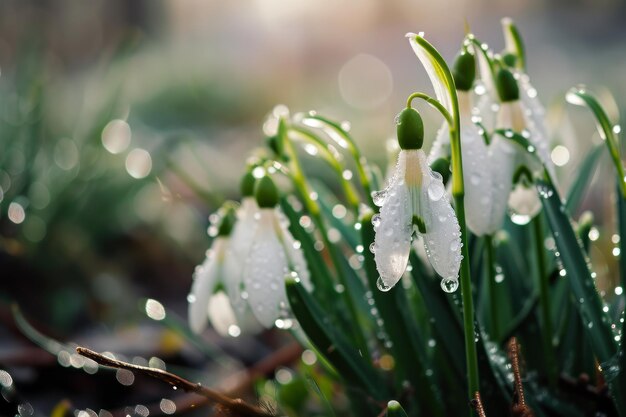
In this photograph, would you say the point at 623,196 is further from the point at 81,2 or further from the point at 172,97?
the point at 81,2

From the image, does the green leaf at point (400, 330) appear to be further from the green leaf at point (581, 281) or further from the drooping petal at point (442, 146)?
the green leaf at point (581, 281)

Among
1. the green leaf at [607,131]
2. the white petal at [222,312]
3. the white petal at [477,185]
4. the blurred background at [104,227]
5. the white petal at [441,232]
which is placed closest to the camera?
the white petal at [441,232]


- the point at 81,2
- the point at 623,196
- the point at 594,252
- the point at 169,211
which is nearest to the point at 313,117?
the point at 623,196

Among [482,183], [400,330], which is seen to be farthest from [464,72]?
[400,330]

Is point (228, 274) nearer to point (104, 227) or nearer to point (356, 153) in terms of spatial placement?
point (356, 153)

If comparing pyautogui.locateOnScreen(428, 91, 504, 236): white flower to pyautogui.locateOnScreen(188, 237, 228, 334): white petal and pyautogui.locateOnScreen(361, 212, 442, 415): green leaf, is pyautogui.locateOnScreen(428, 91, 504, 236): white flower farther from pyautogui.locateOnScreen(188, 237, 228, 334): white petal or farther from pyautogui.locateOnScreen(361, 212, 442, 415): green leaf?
pyautogui.locateOnScreen(188, 237, 228, 334): white petal

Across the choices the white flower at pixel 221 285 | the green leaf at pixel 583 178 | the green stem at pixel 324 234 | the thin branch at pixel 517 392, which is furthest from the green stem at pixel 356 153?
the green leaf at pixel 583 178
